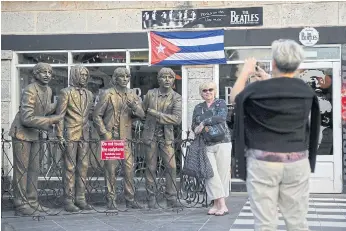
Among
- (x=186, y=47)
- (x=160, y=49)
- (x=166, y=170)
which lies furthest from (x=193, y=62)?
(x=166, y=170)

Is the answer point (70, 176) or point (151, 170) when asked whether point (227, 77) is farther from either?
point (70, 176)

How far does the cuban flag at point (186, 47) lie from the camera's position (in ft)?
31.8

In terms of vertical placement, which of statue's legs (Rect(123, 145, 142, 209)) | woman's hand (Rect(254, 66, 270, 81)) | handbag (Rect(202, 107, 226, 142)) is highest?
woman's hand (Rect(254, 66, 270, 81))

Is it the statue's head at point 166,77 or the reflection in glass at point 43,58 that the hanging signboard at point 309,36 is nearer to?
the statue's head at point 166,77

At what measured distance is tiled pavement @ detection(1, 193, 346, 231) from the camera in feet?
21.0

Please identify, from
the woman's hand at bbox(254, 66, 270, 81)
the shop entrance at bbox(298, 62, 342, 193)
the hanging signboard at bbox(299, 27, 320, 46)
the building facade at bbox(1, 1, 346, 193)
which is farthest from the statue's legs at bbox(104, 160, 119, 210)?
the hanging signboard at bbox(299, 27, 320, 46)

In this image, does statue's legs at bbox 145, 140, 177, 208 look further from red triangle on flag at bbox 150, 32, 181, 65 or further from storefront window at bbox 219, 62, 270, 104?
red triangle on flag at bbox 150, 32, 181, 65

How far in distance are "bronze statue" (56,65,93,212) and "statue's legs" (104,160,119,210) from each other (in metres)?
0.30

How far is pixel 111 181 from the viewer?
740 centimetres

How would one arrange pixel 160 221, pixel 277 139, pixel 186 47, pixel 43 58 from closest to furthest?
pixel 277 139
pixel 160 221
pixel 186 47
pixel 43 58

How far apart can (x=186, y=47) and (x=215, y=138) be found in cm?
325

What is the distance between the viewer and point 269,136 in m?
3.45

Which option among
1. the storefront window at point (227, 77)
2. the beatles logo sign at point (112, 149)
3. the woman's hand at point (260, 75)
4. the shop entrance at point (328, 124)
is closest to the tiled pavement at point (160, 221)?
the beatles logo sign at point (112, 149)

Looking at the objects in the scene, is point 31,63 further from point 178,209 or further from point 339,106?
point 339,106
